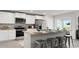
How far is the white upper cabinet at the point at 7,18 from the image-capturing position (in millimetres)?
2356

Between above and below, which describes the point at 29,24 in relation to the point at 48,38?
above

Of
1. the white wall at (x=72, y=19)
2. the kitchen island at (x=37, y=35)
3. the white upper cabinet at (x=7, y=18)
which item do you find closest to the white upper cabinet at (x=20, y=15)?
the white upper cabinet at (x=7, y=18)

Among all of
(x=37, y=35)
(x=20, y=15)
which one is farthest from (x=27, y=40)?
(x=20, y=15)

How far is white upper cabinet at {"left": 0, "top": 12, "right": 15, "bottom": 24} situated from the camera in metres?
2.36

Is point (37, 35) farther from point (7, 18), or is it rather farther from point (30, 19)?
point (7, 18)

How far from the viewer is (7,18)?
2428 millimetres

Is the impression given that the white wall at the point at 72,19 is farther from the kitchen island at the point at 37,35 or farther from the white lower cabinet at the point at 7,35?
the white lower cabinet at the point at 7,35

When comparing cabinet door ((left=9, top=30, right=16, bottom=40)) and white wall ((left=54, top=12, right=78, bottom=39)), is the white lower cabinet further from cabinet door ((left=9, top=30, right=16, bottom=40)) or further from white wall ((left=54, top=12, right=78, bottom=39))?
white wall ((left=54, top=12, right=78, bottom=39))

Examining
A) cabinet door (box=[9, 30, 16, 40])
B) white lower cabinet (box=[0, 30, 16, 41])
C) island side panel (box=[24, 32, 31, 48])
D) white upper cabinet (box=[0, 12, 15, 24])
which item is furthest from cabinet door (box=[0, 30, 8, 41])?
island side panel (box=[24, 32, 31, 48])

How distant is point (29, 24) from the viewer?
2.62 m

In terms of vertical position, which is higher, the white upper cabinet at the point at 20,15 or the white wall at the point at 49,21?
the white upper cabinet at the point at 20,15
